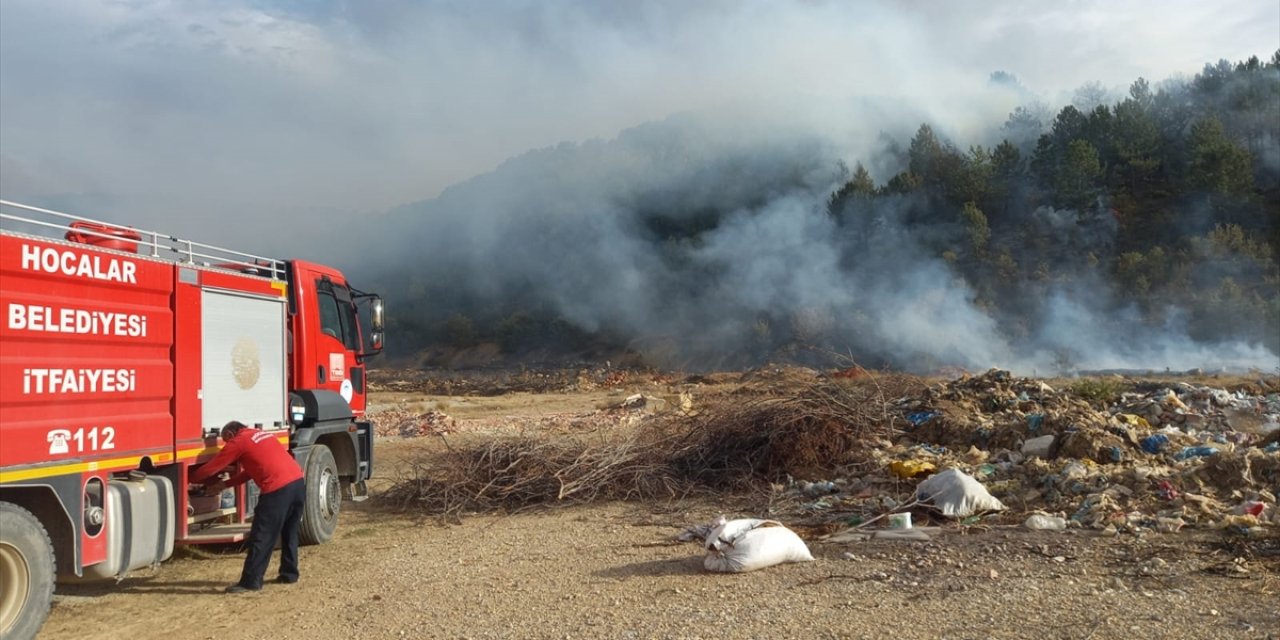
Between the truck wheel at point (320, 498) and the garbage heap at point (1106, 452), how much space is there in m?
5.77

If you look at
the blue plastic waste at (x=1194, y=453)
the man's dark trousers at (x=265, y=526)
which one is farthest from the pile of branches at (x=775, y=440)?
the man's dark trousers at (x=265, y=526)

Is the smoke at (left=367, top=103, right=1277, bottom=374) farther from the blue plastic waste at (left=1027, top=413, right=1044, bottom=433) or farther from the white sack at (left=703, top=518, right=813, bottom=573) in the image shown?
the white sack at (left=703, top=518, right=813, bottom=573)

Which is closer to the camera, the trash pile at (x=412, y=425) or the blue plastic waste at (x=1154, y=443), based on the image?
the blue plastic waste at (x=1154, y=443)

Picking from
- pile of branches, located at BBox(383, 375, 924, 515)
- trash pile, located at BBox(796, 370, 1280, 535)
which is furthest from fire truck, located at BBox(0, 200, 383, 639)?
trash pile, located at BBox(796, 370, 1280, 535)

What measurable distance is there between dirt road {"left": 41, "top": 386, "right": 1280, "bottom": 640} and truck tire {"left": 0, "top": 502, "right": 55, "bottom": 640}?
764mm

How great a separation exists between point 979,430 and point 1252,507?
5026 millimetres

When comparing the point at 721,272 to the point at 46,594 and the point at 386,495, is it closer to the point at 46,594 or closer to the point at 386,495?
the point at 386,495

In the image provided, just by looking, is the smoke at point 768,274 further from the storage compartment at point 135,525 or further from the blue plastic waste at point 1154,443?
the storage compartment at point 135,525

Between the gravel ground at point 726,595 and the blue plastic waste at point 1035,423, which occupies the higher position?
the blue plastic waste at point 1035,423

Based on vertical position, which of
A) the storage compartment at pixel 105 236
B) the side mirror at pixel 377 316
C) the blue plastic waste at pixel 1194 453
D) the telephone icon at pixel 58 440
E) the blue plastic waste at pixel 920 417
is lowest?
the blue plastic waste at pixel 1194 453

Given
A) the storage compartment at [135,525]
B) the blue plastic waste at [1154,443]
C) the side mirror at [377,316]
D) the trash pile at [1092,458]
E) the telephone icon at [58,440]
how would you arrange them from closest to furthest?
the telephone icon at [58,440] → the storage compartment at [135,525] → the trash pile at [1092,458] → the side mirror at [377,316] → the blue plastic waste at [1154,443]

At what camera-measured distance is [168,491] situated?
6.92 metres

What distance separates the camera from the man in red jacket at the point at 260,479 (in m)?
7.29

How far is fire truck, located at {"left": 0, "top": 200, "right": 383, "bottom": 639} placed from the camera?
224 inches
